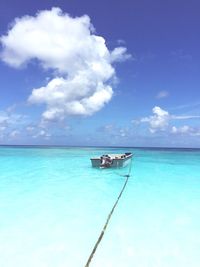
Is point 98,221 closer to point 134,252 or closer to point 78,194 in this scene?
point 134,252

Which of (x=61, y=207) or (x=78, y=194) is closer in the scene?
(x=61, y=207)

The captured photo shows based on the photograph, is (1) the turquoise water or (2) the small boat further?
(2) the small boat

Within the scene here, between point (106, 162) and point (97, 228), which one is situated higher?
point (106, 162)

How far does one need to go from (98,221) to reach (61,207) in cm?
162

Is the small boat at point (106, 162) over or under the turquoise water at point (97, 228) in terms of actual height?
over

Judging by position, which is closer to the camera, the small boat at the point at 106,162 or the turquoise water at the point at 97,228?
the turquoise water at the point at 97,228

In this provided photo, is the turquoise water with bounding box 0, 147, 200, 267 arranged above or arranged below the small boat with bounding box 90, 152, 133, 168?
below

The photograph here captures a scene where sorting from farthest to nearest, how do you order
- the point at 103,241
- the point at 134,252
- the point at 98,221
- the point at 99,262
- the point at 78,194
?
the point at 78,194 → the point at 98,221 → the point at 103,241 → the point at 134,252 → the point at 99,262

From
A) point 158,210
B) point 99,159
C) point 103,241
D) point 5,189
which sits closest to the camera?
point 103,241

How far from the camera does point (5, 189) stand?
34.6ft

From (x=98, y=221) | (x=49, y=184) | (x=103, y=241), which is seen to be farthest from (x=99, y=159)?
(x=103, y=241)

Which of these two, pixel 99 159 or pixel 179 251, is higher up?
pixel 99 159

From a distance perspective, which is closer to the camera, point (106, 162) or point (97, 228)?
point (97, 228)

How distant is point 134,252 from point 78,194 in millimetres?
4941
